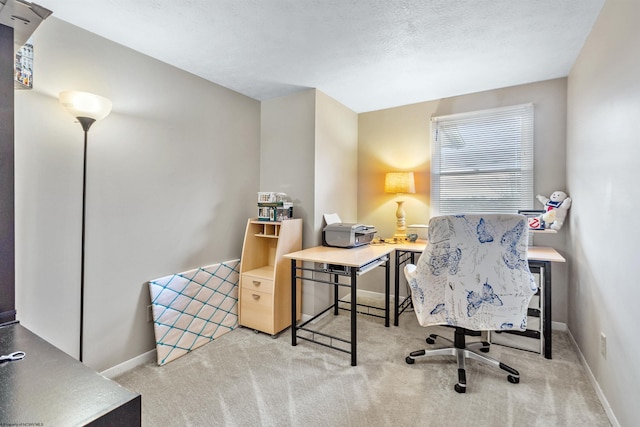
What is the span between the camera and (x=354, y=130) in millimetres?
3725

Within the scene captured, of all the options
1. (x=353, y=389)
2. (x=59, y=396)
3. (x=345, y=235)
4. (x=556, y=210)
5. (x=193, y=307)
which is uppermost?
(x=556, y=210)

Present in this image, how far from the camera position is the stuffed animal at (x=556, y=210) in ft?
8.39

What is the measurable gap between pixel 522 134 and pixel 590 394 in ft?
7.29

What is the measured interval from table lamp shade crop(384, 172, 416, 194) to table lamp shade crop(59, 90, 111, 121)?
2.61m

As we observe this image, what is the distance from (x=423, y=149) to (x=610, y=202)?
6.20 feet

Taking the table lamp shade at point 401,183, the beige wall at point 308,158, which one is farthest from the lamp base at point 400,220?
the beige wall at point 308,158

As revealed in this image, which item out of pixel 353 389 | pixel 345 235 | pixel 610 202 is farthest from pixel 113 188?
pixel 610 202

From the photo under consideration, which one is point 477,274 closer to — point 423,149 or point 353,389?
point 353,389

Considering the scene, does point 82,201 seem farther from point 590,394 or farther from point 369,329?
point 590,394

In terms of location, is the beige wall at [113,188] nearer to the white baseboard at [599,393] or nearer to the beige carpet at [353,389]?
the beige carpet at [353,389]

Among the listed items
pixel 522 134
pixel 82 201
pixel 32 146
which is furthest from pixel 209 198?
pixel 522 134

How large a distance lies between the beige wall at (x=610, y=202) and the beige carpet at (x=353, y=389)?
0.25 m

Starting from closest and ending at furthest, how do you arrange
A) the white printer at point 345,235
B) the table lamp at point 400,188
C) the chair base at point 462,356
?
the chair base at point 462,356
the white printer at point 345,235
the table lamp at point 400,188

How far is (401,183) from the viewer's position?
10.6 ft
